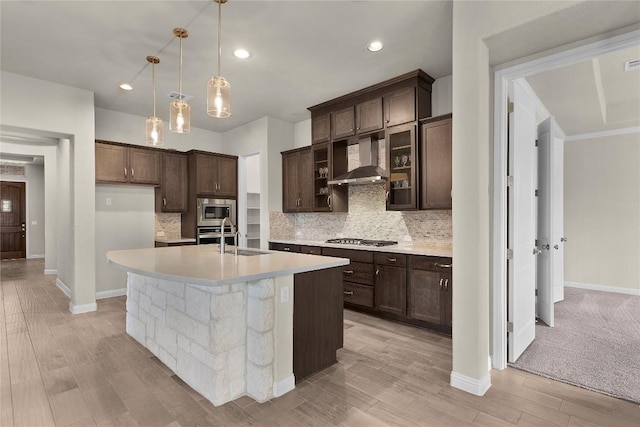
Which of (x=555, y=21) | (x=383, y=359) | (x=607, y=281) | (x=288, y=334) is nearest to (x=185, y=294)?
(x=288, y=334)

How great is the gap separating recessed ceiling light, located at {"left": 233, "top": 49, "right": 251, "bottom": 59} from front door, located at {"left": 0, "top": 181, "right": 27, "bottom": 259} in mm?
9885

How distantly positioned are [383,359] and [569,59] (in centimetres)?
275

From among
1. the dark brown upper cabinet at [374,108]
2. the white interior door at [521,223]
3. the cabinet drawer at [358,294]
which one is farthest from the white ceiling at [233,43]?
the cabinet drawer at [358,294]

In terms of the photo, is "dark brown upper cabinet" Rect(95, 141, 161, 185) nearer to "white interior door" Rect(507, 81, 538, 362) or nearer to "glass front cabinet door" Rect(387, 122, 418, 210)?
"glass front cabinet door" Rect(387, 122, 418, 210)

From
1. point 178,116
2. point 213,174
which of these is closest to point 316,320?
point 178,116

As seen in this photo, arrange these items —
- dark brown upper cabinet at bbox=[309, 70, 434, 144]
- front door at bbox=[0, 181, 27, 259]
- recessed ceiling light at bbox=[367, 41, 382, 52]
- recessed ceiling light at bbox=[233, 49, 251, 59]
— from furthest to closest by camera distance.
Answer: front door at bbox=[0, 181, 27, 259], dark brown upper cabinet at bbox=[309, 70, 434, 144], recessed ceiling light at bbox=[233, 49, 251, 59], recessed ceiling light at bbox=[367, 41, 382, 52]

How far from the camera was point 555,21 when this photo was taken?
2.09m

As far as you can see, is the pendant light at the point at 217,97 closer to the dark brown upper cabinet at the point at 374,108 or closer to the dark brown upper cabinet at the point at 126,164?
the dark brown upper cabinet at the point at 374,108

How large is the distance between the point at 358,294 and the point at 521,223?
2035 millimetres

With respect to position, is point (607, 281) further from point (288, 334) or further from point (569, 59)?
point (288, 334)

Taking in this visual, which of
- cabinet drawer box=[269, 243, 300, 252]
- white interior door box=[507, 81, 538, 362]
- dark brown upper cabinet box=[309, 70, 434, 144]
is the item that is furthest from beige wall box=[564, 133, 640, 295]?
cabinet drawer box=[269, 243, 300, 252]

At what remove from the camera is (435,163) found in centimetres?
382

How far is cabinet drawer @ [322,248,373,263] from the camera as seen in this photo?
4117 millimetres

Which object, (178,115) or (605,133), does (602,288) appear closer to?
(605,133)
